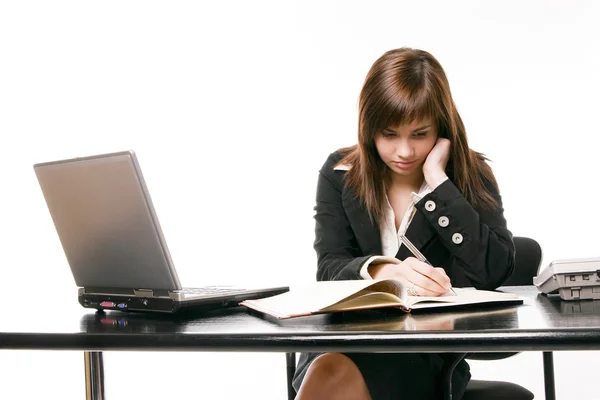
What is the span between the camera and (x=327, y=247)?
1675mm

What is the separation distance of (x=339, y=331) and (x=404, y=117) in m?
0.79

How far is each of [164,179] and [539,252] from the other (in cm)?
202

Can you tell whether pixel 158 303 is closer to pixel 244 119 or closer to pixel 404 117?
pixel 404 117

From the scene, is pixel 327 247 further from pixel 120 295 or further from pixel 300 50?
pixel 300 50

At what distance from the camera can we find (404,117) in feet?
5.08

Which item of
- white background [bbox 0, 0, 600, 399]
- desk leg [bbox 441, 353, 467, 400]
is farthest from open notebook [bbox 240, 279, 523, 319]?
white background [bbox 0, 0, 600, 399]

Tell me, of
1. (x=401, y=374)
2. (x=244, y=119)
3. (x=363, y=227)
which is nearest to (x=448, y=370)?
(x=401, y=374)

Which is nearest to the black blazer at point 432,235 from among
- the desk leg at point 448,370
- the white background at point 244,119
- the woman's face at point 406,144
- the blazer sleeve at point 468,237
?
the blazer sleeve at point 468,237

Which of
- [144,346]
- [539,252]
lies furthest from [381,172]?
Answer: [144,346]

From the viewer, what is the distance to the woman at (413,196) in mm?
1500

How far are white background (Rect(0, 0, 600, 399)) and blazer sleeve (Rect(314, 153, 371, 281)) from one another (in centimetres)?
148

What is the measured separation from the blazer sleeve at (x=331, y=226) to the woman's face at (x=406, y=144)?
0.18 metres

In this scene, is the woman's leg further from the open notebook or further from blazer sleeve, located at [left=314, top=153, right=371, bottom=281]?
blazer sleeve, located at [left=314, top=153, right=371, bottom=281]

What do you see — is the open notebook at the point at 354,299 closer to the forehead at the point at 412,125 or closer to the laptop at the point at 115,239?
the laptop at the point at 115,239
